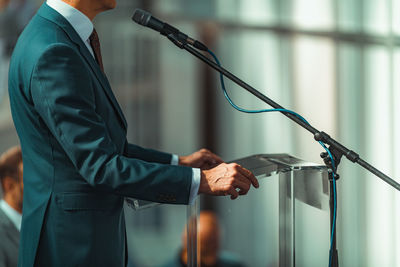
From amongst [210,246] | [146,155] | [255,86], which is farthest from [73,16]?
[255,86]

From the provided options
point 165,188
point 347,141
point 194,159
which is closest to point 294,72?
point 347,141

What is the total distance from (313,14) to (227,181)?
2.29 m

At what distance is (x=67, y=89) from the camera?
1321 millimetres

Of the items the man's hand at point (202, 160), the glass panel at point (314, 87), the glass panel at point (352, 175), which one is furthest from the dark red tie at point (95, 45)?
the glass panel at point (314, 87)

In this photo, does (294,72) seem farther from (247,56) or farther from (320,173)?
(320,173)

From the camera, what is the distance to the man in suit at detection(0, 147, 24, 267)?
2477 millimetres

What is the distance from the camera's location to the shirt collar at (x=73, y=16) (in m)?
1.46

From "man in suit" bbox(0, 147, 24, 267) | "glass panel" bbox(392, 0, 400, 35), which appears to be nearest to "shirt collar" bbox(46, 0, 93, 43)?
"man in suit" bbox(0, 147, 24, 267)

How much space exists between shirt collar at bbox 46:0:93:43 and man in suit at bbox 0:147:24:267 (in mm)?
1287

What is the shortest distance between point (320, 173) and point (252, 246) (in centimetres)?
128

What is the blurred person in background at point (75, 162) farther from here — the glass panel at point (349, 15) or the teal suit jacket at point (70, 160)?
the glass panel at point (349, 15)

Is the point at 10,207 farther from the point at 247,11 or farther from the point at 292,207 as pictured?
the point at 247,11

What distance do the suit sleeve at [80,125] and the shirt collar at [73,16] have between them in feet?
0.41

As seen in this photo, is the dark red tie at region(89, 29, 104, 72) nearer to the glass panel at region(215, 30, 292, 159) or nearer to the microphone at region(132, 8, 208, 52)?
the microphone at region(132, 8, 208, 52)
